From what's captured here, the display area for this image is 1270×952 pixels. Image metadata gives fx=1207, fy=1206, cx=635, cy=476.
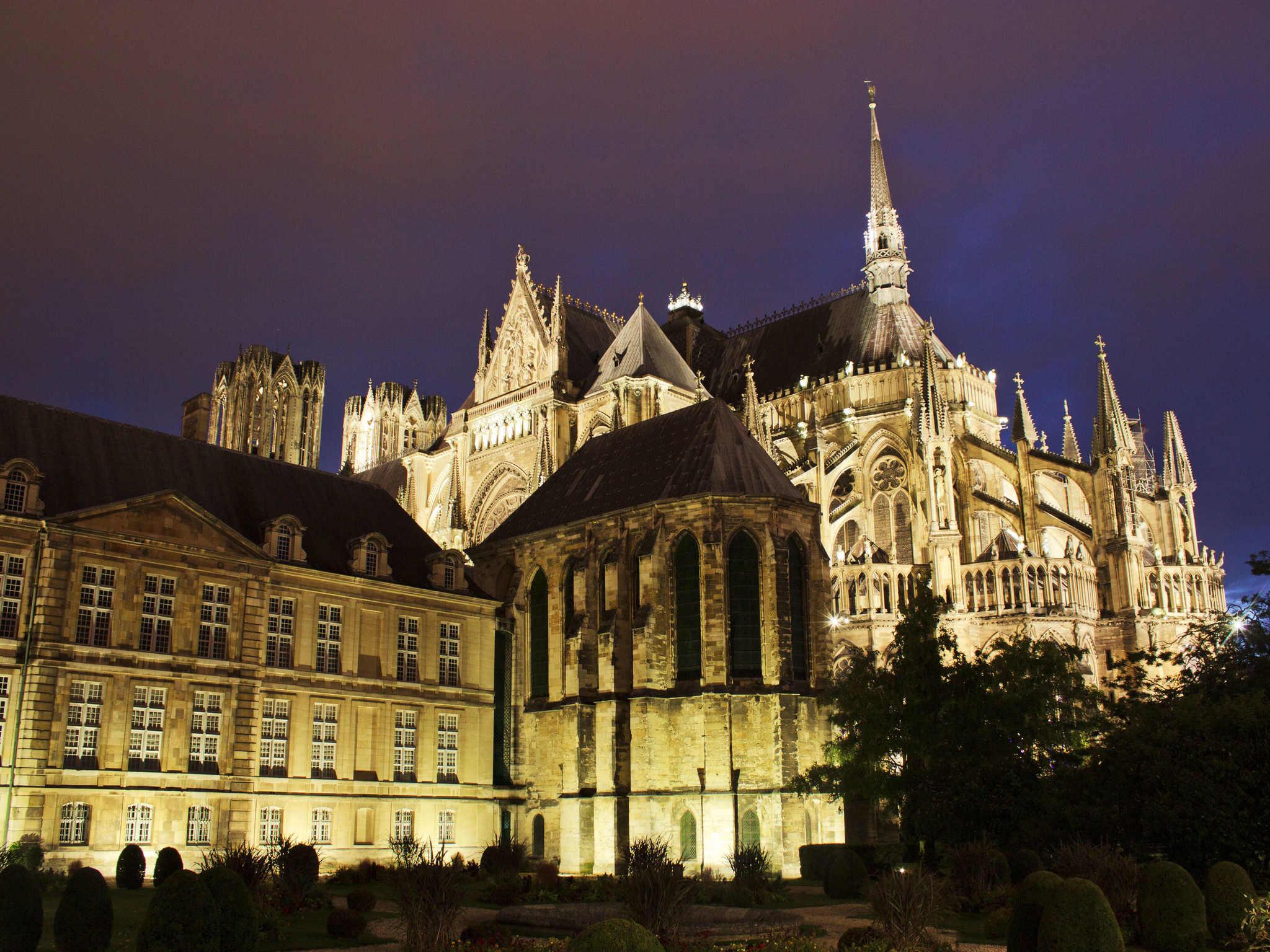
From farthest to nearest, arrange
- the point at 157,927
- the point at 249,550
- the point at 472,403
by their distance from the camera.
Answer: the point at 472,403 → the point at 249,550 → the point at 157,927

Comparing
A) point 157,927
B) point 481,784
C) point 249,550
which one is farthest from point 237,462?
point 157,927

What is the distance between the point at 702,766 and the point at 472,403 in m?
34.5

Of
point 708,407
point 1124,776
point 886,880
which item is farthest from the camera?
point 708,407

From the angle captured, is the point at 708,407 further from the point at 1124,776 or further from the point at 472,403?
the point at 472,403

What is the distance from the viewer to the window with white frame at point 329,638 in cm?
3659

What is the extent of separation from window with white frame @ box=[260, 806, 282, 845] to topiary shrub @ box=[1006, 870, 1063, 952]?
75.4 ft

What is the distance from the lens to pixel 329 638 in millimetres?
36969

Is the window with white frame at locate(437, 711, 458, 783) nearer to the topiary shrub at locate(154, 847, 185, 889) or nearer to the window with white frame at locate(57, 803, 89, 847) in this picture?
the window with white frame at locate(57, 803, 89, 847)

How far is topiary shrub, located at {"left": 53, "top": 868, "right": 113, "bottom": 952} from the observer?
17109 mm

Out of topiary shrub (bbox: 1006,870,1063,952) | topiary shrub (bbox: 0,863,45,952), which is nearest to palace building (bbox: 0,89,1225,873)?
topiary shrub (bbox: 0,863,45,952)

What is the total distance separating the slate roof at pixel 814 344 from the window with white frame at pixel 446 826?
3205 centimetres

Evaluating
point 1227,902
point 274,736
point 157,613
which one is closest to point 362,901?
point 274,736

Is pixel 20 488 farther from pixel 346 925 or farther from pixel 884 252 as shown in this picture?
pixel 884 252

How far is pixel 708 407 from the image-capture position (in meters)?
42.5
